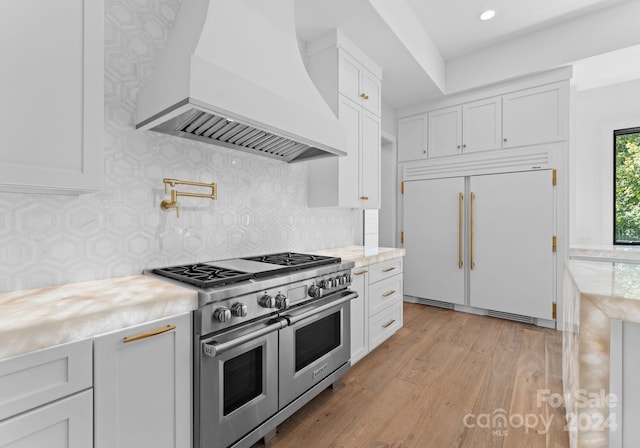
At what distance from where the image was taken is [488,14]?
3021 mm

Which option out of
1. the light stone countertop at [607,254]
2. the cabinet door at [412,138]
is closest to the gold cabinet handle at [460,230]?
the cabinet door at [412,138]

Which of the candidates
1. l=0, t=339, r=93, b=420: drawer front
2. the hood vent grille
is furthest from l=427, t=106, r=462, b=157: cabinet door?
l=0, t=339, r=93, b=420: drawer front

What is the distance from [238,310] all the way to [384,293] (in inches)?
67.2

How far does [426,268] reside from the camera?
13.6 ft

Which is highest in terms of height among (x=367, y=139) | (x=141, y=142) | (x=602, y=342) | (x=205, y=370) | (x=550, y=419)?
(x=367, y=139)

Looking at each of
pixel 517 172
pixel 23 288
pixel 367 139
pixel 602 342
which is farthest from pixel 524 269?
pixel 23 288

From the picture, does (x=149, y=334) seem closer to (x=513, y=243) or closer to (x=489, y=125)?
(x=513, y=243)

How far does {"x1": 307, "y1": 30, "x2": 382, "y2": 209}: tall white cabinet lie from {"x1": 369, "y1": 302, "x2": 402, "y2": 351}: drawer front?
1.02 m

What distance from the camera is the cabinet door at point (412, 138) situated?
4.18 metres

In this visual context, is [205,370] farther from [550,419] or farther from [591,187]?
[591,187]

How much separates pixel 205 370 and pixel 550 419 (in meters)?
2.05

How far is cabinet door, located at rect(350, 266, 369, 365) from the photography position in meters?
2.34

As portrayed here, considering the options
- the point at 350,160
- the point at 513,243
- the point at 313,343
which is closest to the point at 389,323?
the point at 313,343

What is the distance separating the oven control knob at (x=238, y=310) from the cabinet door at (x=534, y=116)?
356 centimetres
